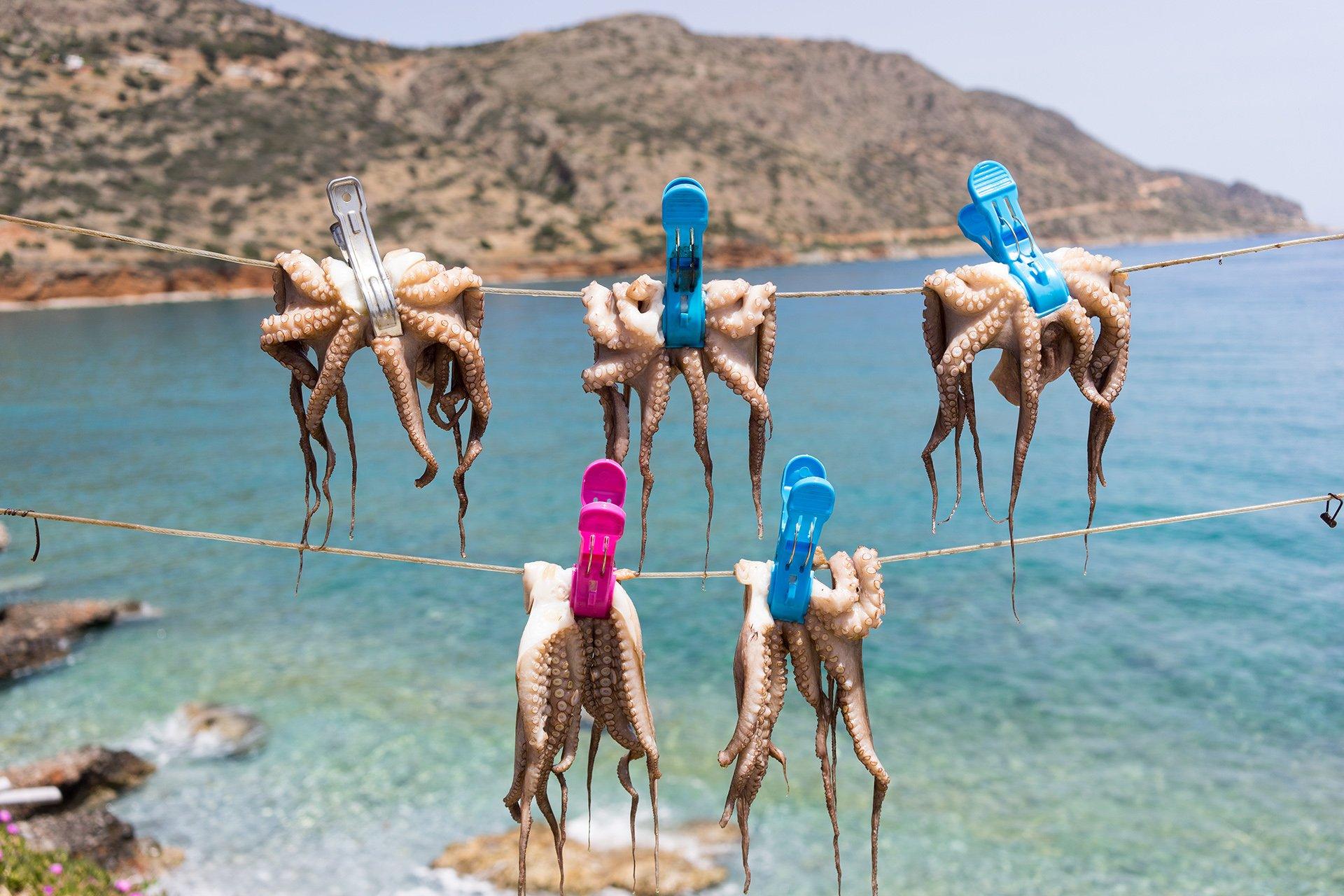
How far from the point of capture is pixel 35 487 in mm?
24266

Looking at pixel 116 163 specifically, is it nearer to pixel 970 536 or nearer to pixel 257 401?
pixel 257 401

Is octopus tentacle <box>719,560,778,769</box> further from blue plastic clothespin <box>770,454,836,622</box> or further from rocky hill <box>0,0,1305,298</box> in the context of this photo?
rocky hill <box>0,0,1305,298</box>

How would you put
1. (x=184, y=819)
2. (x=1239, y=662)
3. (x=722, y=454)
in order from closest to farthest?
(x=184, y=819), (x=1239, y=662), (x=722, y=454)

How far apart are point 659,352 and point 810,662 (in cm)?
121

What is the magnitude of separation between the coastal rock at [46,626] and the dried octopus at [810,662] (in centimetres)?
1375

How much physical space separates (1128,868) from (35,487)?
958 inches

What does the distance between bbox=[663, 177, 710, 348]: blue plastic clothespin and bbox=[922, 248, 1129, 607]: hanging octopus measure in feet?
2.65

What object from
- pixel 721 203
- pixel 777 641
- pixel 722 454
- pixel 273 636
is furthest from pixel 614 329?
pixel 721 203

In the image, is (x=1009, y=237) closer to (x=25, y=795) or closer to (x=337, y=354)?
(x=337, y=354)

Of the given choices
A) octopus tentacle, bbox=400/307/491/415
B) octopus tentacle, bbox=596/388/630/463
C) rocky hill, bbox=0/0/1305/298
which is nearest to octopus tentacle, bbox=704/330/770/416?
octopus tentacle, bbox=596/388/630/463

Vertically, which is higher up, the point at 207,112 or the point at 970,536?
the point at 207,112

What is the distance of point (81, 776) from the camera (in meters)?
10.4

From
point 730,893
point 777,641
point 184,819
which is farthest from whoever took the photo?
point 184,819

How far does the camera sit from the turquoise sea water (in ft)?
34.6
